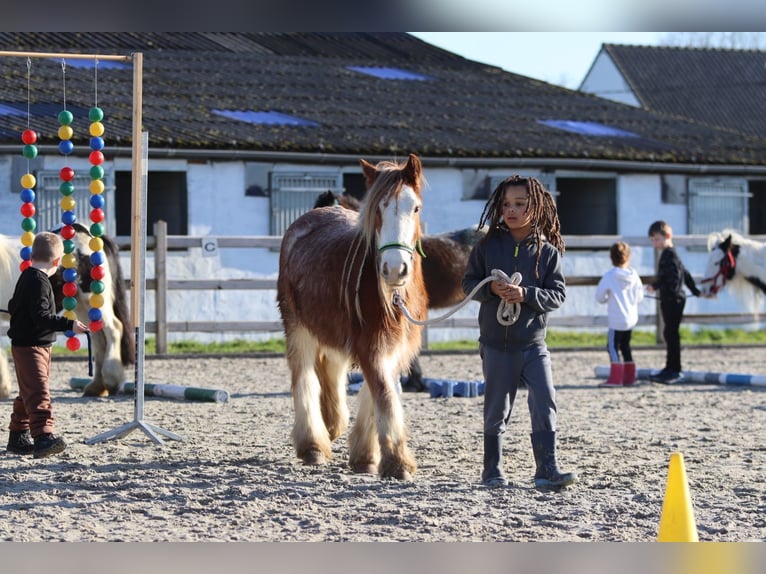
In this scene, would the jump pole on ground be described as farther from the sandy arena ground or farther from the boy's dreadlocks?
the boy's dreadlocks

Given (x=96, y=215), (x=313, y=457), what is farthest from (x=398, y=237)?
(x=96, y=215)

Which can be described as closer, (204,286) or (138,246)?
(138,246)

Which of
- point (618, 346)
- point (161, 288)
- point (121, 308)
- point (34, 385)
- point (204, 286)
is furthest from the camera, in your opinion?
point (204, 286)

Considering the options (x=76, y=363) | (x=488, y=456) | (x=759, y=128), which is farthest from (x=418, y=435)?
(x=759, y=128)

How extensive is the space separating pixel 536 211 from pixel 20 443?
12.1ft

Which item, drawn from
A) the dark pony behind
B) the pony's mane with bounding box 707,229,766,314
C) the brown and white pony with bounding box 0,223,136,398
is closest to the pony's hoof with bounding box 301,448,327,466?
the brown and white pony with bounding box 0,223,136,398

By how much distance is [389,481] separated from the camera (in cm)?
673

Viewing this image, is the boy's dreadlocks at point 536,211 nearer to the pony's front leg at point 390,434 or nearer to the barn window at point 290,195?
the pony's front leg at point 390,434

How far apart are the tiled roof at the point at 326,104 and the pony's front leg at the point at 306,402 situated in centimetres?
1036

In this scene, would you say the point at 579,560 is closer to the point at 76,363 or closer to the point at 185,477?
the point at 185,477

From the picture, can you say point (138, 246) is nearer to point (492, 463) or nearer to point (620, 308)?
point (492, 463)

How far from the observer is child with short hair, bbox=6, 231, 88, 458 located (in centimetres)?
755

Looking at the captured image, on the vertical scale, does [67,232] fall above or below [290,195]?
below

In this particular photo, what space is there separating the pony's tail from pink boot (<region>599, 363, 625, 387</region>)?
15.7ft
